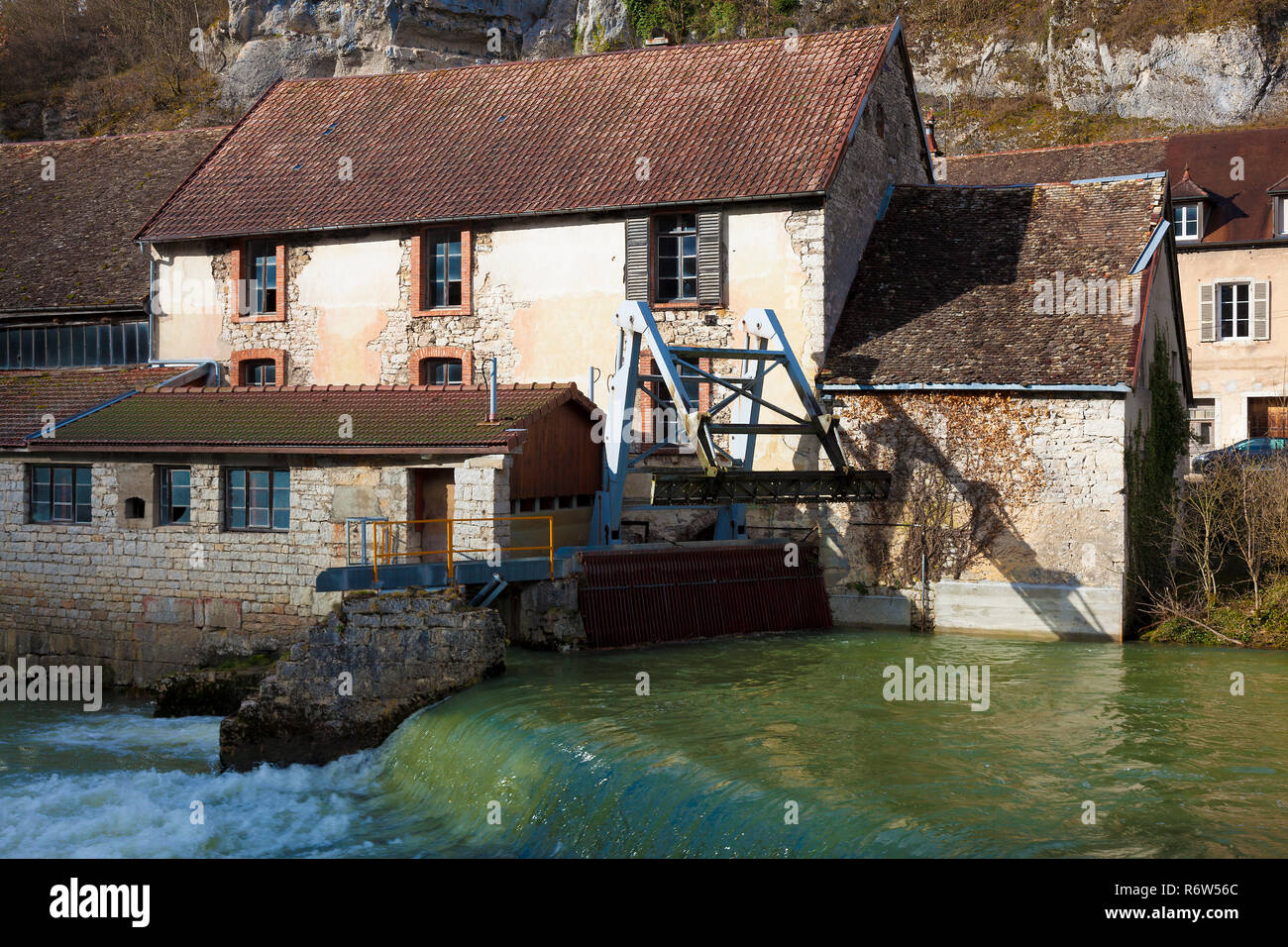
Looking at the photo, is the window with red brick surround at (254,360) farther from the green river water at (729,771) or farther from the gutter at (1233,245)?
the gutter at (1233,245)

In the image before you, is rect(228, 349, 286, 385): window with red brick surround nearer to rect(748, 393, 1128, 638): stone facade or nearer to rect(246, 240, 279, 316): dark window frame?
rect(246, 240, 279, 316): dark window frame

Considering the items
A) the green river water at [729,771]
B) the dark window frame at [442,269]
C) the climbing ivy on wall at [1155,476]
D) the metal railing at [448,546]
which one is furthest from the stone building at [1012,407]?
the dark window frame at [442,269]

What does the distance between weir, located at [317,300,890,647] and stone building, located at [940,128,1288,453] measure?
1867cm

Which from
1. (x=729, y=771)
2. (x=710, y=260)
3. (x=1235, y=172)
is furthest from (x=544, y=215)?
(x=1235, y=172)

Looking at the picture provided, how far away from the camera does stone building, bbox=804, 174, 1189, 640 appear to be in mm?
18953

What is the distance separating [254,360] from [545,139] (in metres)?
7.02

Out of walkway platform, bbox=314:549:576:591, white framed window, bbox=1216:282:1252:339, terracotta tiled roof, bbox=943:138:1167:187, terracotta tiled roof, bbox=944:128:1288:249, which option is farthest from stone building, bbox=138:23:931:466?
white framed window, bbox=1216:282:1252:339

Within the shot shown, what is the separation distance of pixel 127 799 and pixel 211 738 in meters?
2.72

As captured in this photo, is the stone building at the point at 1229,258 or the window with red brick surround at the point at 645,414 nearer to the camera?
the window with red brick surround at the point at 645,414

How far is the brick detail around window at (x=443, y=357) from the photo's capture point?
2361cm

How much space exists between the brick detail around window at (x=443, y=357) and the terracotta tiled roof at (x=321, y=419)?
3.27 metres

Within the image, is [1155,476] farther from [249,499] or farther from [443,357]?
[249,499]

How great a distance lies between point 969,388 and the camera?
63.9 ft
